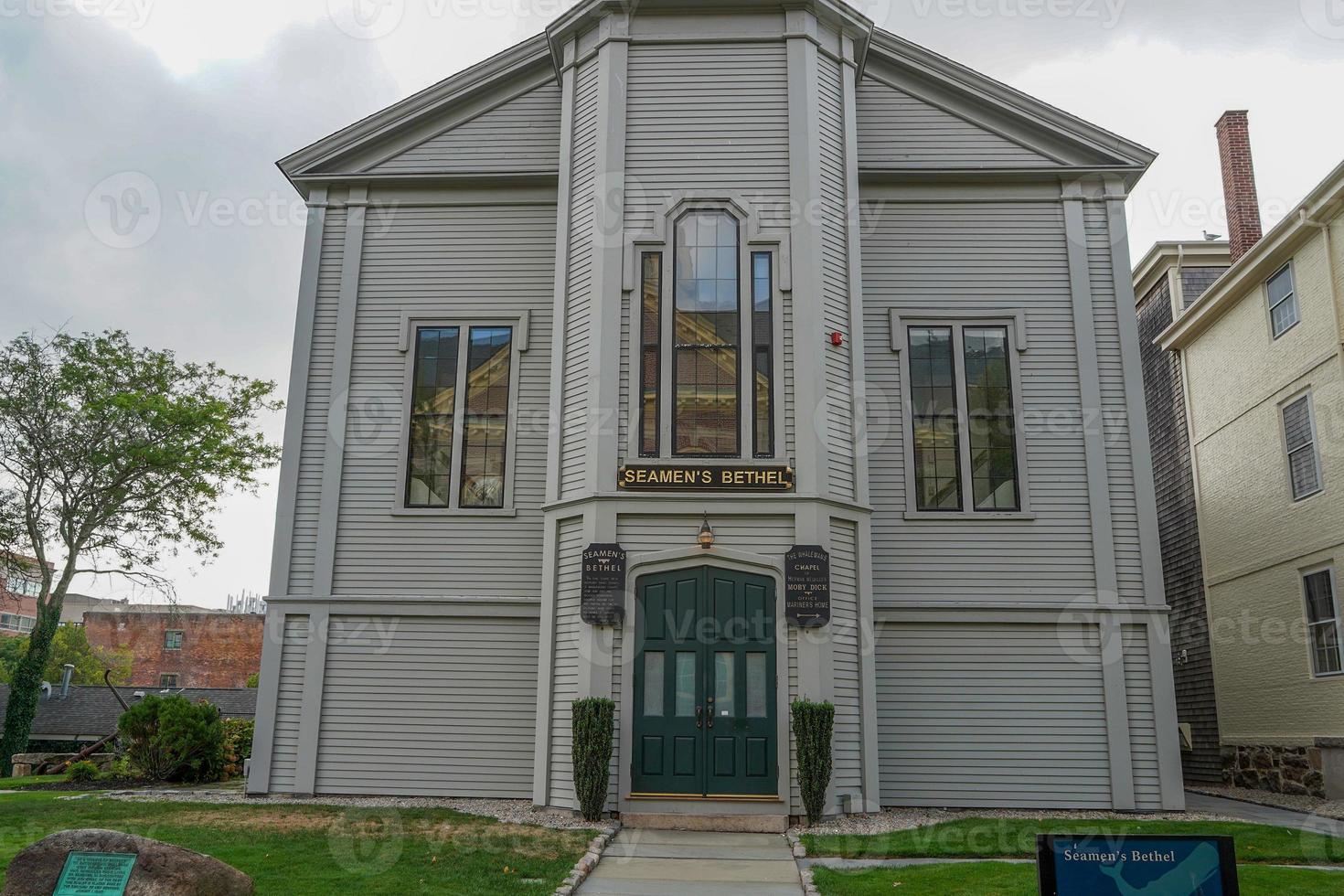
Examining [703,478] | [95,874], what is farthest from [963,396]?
[95,874]

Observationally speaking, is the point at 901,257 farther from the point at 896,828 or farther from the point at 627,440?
the point at 896,828

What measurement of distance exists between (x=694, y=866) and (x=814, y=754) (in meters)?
2.54

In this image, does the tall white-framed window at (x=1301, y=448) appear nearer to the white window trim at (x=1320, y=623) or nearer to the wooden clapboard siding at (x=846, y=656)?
the white window trim at (x=1320, y=623)

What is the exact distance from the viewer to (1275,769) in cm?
1684

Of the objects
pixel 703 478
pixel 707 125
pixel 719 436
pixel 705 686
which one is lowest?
pixel 705 686

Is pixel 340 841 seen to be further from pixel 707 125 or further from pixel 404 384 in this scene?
pixel 707 125

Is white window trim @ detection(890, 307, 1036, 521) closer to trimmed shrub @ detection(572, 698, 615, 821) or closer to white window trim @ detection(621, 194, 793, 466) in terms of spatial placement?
white window trim @ detection(621, 194, 793, 466)

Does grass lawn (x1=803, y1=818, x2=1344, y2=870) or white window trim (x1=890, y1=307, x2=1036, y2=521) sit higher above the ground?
white window trim (x1=890, y1=307, x2=1036, y2=521)

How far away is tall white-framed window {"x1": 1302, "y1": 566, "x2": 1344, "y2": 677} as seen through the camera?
51.5 feet

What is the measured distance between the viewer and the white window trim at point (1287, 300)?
1677cm

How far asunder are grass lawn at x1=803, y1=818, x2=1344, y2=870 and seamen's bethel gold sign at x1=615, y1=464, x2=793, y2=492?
3907 mm

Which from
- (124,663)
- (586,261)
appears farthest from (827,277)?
(124,663)

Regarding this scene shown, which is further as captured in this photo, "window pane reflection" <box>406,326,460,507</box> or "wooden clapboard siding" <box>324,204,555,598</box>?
"window pane reflection" <box>406,326,460,507</box>

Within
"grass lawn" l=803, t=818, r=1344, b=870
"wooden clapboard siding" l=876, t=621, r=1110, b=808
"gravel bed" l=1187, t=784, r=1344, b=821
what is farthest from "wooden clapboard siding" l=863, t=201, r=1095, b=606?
"gravel bed" l=1187, t=784, r=1344, b=821
